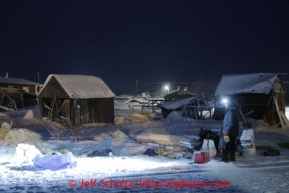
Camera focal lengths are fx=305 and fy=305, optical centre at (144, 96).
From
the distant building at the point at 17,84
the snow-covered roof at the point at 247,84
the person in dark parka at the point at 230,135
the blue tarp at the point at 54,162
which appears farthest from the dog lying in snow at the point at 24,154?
the distant building at the point at 17,84

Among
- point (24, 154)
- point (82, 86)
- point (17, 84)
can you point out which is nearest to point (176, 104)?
point (82, 86)

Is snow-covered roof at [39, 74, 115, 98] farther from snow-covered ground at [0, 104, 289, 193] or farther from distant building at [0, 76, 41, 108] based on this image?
distant building at [0, 76, 41, 108]

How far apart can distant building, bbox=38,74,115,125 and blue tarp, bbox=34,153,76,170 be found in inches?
440

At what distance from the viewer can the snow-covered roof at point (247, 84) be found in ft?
69.8

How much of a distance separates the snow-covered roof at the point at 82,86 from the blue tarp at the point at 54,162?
1184cm

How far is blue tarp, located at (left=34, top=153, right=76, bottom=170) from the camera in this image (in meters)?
8.29

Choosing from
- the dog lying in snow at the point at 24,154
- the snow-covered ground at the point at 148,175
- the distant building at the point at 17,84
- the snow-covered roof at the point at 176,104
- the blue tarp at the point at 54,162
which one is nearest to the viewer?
the snow-covered ground at the point at 148,175

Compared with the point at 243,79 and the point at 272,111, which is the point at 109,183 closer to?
the point at 272,111

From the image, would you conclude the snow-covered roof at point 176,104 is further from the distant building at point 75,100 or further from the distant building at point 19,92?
the distant building at point 19,92

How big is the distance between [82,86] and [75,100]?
1.82 metres

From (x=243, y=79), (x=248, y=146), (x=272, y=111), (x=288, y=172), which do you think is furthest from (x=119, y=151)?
(x=243, y=79)

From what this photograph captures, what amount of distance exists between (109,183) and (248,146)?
18.2ft

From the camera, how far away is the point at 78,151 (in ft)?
36.5

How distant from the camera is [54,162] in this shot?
833 centimetres
